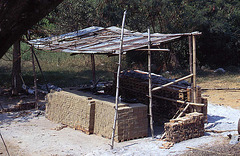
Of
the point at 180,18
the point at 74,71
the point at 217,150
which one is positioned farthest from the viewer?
the point at 74,71

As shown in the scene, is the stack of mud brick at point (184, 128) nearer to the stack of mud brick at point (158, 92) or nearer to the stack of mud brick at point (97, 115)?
the stack of mud brick at point (158, 92)

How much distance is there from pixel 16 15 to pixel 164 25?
15.1 meters

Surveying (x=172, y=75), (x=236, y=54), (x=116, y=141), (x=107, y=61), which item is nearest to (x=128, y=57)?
(x=107, y=61)

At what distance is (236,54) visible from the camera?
18.9 m

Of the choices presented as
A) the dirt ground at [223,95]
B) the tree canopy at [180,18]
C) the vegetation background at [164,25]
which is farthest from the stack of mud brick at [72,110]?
the tree canopy at [180,18]

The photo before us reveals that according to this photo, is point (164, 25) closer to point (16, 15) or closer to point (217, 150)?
point (217, 150)

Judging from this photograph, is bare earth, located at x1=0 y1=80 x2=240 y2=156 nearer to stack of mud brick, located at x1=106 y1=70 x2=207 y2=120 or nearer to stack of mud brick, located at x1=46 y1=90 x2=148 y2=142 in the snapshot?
stack of mud brick, located at x1=46 y1=90 x2=148 y2=142

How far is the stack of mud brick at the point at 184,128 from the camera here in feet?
23.4

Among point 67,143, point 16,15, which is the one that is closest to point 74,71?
point 67,143

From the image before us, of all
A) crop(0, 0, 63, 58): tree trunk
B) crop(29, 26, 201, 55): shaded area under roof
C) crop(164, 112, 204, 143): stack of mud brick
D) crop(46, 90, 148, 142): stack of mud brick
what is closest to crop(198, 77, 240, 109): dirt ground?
crop(164, 112, 204, 143): stack of mud brick

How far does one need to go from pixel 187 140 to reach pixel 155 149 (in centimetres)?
97

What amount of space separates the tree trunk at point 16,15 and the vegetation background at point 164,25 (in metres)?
13.2

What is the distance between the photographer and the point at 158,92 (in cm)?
912

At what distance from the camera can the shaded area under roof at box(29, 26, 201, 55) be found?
7562mm
